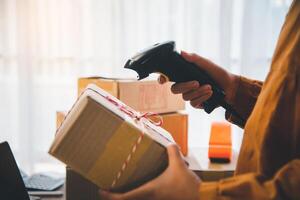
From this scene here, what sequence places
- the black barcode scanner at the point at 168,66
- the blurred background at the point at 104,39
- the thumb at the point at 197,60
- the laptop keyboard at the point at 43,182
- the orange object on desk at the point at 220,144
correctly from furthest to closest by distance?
1. the blurred background at the point at 104,39
2. the laptop keyboard at the point at 43,182
3. the orange object on desk at the point at 220,144
4. the thumb at the point at 197,60
5. the black barcode scanner at the point at 168,66

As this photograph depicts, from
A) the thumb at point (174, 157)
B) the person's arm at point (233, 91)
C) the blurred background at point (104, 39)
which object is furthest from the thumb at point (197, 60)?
the blurred background at point (104, 39)

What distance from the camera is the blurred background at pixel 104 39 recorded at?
206 cm

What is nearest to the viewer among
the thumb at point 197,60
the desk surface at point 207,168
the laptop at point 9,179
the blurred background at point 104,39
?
the thumb at point 197,60

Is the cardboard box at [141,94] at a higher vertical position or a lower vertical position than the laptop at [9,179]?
higher

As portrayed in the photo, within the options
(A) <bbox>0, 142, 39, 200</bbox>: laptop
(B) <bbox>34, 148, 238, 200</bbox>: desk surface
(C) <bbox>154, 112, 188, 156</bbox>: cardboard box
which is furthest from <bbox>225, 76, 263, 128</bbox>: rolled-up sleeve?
(A) <bbox>0, 142, 39, 200</bbox>: laptop

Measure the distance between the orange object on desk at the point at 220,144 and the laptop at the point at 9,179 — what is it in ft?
2.08

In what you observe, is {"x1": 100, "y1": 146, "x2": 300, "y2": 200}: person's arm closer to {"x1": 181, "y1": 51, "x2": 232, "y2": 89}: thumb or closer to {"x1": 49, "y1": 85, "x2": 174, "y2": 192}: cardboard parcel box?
{"x1": 49, "y1": 85, "x2": 174, "y2": 192}: cardboard parcel box

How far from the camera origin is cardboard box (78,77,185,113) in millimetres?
1222

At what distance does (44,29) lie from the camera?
82.2 inches

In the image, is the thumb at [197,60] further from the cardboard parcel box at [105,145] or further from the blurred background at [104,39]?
the blurred background at [104,39]

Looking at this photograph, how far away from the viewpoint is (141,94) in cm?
127

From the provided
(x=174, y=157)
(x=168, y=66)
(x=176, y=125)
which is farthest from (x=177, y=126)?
(x=174, y=157)

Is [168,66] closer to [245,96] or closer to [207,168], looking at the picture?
[245,96]

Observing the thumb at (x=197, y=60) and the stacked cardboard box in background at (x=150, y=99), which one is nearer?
the thumb at (x=197, y=60)
